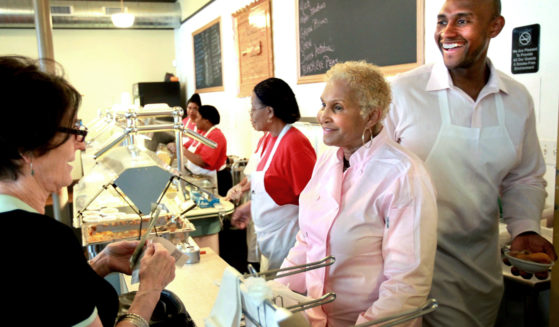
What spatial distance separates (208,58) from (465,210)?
5.77m

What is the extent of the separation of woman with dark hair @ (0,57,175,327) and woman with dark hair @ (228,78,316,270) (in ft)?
4.64

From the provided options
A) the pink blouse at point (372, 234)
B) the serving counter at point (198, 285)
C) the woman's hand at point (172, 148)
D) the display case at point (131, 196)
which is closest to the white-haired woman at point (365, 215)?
the pink blouse at point (372, 234)

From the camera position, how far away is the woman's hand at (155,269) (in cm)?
129

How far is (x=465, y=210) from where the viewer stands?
156 cm

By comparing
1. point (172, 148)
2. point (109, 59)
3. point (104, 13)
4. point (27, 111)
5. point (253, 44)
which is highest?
point (104, 13)

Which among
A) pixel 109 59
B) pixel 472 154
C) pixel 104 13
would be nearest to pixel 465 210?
pixel 472 154

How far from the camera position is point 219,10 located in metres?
6.02

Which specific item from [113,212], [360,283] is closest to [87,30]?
[113,212]

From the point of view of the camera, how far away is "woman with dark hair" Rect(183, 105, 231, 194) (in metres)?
4.45

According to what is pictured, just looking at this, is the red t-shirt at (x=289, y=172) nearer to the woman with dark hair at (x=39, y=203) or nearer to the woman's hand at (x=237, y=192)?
the woman's hand at (x=237, y=192)

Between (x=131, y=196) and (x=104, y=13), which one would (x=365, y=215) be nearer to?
(x=131, y=196)

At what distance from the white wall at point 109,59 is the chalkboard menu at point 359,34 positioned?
583cm

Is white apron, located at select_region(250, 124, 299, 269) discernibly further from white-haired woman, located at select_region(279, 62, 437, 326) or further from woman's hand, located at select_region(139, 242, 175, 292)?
woman's hand, located at select_region(139, 242, 175, 292)

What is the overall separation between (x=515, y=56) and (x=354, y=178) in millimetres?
1122
